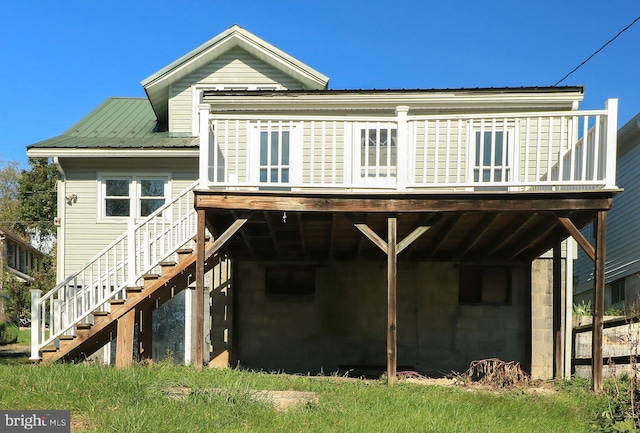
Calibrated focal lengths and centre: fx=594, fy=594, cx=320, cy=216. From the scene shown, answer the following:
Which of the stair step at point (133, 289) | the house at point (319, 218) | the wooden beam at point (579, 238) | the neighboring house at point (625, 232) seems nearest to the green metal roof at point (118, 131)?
the house at point (319, 218)

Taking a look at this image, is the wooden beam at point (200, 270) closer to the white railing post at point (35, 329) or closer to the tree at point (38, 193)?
the white railing post at point (35, 329)

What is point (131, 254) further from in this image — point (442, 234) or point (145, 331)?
point (442, 234)

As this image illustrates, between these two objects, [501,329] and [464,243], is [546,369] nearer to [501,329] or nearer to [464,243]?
[501,329]

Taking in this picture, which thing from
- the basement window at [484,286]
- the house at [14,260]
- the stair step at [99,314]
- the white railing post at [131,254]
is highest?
the white railing post at [131,254]

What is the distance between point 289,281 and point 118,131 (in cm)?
590

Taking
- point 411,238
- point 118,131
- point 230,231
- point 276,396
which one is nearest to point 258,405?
point 276,396

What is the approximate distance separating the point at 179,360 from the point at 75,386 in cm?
663

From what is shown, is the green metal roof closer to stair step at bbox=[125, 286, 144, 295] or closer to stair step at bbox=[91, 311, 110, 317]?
stair step at bbox=[125, 286, 144, 295]

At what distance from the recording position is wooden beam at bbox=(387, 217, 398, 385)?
7875mm

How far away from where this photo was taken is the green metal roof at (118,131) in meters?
13.0

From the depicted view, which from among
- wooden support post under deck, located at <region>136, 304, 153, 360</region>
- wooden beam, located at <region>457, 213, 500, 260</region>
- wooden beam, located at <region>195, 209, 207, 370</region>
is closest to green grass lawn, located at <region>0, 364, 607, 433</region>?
wooden beam, located at <region>195, 209, 207, 370</region>

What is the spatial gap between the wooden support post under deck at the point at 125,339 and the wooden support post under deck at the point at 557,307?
681 cm

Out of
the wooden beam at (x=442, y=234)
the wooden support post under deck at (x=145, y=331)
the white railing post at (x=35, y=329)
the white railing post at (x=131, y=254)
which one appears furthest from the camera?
the wooden support post under deck at (x=145, y=331)

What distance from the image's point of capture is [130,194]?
43.4 feet
